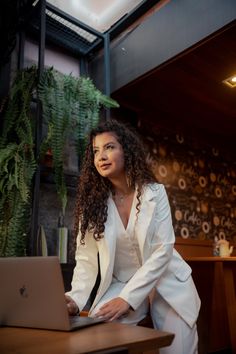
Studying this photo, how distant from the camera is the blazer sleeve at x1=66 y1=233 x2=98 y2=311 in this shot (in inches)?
56.0

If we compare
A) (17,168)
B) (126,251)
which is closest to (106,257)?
(126,251)

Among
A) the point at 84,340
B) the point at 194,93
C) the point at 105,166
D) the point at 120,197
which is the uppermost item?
the point at 194,93

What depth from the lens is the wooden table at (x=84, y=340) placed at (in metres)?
0.68

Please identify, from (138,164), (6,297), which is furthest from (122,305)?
(138,164)

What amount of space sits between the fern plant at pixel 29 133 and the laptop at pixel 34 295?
0.95 metres

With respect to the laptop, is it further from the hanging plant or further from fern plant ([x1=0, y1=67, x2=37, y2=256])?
the hanging plant

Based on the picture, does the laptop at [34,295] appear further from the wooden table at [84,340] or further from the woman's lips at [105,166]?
the woman's lips at [105,166]

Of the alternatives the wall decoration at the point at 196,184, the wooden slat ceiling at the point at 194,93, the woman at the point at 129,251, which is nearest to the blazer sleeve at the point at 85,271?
the woman at the point at 129,251

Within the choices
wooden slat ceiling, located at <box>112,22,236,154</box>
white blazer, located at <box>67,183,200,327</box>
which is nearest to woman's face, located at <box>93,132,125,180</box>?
white blazer, located at <box>67,183,200,327</box>

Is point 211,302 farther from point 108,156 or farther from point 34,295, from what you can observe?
point 34,295

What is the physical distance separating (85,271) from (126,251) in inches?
8.1

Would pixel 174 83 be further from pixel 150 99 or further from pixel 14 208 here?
pixel 14 208

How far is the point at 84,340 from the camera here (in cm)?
76

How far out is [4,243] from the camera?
74.4 inches
